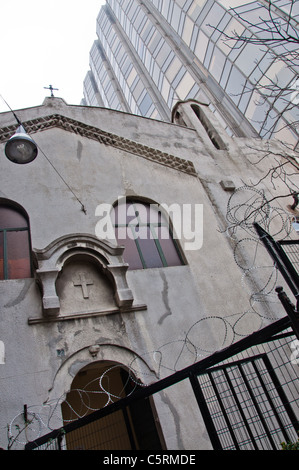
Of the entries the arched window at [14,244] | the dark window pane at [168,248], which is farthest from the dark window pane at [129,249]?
the arched window at [14,244]

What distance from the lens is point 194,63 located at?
985 inches

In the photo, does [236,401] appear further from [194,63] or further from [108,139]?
[194,63]

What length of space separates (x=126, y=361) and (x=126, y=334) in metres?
0.56

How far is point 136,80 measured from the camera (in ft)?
115

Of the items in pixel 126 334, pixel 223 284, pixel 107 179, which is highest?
pixel 107 179

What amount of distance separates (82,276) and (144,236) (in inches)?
93.9

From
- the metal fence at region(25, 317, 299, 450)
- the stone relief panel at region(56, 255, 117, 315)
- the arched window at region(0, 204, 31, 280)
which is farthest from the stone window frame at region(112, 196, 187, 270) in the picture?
the metal fence at region(25, 317, 299, 450)

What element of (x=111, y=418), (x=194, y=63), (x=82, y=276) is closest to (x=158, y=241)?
(x=82, y=276)

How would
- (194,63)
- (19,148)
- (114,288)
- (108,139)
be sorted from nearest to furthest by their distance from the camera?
(19,148)
(114,288)
(108,139)
(194,63)

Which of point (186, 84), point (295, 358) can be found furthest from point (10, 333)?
point (186, 84)

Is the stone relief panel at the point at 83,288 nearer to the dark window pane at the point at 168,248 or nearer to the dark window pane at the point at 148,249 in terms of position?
the dark window pane at the point at 148,249

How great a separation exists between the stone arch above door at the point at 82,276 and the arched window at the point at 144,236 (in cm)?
89

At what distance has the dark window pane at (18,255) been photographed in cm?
810

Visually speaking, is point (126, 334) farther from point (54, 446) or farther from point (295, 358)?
point (295, 358)
